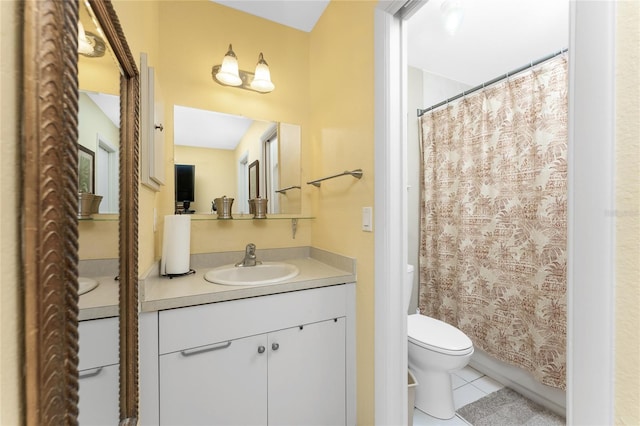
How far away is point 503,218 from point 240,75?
6.55 ft

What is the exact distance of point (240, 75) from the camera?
1703 mm

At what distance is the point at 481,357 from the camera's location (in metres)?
1.92

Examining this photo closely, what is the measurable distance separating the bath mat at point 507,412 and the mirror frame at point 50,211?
1.94 m

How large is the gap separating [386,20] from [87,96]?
3.88 feet

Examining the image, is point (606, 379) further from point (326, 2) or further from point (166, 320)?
point (326, 2)

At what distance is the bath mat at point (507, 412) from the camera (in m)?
1.48

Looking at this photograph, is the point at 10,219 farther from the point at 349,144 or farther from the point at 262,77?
the point at 262,77

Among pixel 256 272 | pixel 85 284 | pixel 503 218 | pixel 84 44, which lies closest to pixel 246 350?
pixel 256 272

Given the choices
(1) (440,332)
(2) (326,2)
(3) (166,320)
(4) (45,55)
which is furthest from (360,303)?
(2) (326,2)

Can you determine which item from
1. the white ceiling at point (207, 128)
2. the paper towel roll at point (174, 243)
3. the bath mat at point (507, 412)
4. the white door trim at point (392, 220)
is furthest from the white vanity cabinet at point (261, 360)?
the white ceiling at point (207, 128)

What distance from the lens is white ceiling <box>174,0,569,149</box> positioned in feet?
5.18

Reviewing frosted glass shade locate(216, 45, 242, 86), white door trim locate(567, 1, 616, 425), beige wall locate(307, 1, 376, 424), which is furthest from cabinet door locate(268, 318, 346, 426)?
frosted glass shade locate(216, 45, 242, 86)

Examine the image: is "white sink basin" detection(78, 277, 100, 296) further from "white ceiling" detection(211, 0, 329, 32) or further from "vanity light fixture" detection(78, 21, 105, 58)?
"white ceiling" detection(211, 0, 329, 32)

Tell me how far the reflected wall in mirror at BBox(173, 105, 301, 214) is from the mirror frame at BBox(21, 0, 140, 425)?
4.19 feet
